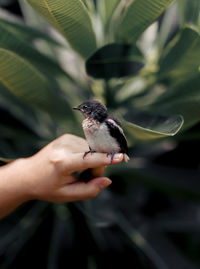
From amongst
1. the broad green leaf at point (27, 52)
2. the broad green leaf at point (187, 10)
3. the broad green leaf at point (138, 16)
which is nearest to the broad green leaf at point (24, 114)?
the broad green leaf at point (27, 52)

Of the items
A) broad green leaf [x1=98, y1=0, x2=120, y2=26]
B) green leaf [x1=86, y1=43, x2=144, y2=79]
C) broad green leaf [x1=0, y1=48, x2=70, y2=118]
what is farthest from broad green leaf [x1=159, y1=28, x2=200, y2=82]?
broad green leaf [x1=0, y1=48, x2=70, y2=118]

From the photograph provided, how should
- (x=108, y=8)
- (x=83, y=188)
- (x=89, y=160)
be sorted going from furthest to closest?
1. (x=108, y=8)
2. (x=83, y=188)
3. (x=89, y=160)

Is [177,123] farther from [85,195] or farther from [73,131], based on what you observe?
[73,131]

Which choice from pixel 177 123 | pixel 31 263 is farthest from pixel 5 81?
pixel 31 263

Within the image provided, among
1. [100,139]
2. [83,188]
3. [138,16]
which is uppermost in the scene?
[138,16]

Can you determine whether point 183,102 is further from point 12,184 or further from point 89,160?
point 12,184

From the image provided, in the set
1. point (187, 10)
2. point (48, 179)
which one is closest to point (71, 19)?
point (48, 179)

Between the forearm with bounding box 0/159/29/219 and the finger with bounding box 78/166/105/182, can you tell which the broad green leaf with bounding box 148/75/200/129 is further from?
the forearm with bounding box 0/159/29/219

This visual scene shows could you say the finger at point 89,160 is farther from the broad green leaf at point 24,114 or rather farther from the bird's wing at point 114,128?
the broad green leaf at point 24,114
